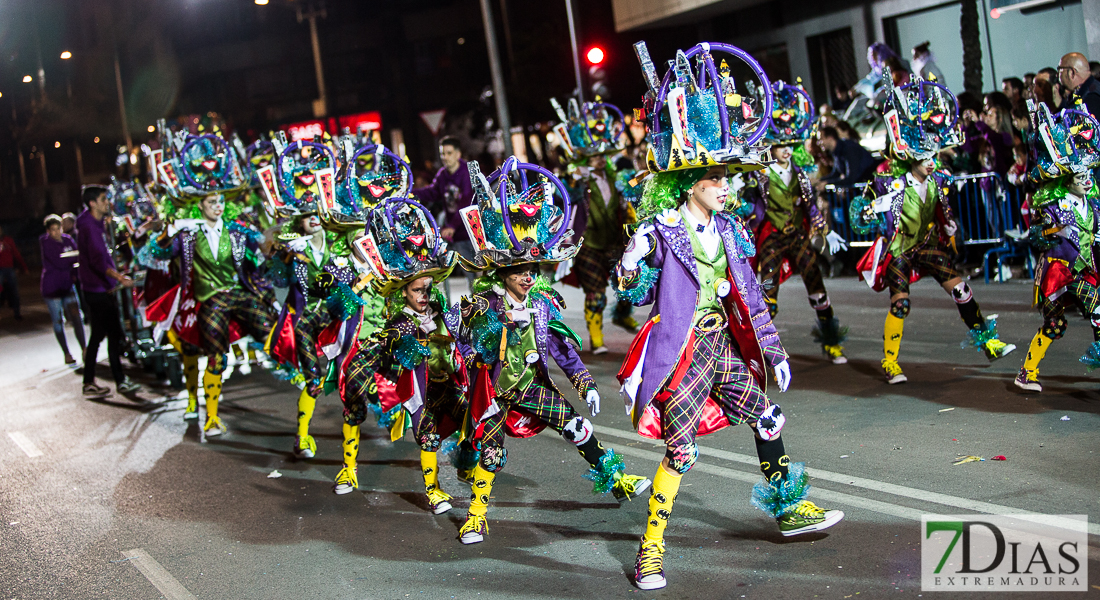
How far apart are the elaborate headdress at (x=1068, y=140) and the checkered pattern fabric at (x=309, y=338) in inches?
204

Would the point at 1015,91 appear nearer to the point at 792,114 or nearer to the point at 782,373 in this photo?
→ the point at 792,114

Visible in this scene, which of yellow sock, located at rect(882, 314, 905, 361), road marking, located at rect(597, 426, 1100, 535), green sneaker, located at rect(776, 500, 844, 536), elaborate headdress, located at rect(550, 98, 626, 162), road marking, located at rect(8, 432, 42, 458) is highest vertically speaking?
elaborate headdress, located at rect(550, 98, 626, 162)

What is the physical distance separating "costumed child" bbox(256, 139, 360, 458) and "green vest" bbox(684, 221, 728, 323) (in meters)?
3.18

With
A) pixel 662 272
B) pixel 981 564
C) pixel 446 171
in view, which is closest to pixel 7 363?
pixel 446 171

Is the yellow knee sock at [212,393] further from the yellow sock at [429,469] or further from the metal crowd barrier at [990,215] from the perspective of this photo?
the metal crowd barrier at [990,215]

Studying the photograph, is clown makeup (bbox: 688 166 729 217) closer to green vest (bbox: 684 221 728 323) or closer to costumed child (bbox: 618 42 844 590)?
costumed child (bbox: 618 42 844 590)

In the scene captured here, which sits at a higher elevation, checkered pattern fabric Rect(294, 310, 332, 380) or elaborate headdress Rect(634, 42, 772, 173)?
elaborate headdress Rect(634, 42, 772, 173)

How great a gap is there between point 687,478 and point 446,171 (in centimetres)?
635

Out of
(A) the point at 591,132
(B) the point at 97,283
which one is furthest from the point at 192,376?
(A) the point at 591,132

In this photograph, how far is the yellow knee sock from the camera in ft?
29.2

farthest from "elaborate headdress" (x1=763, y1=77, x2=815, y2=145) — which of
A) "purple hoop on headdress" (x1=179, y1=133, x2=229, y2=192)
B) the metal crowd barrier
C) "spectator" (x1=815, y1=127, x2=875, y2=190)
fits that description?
"purple hoop on headdress" (x1=179, y1=133, x2=229, y2=192)

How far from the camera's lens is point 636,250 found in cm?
472

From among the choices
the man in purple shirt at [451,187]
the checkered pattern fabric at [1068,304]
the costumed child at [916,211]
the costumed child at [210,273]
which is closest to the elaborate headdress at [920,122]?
the costumed child at [916,211]

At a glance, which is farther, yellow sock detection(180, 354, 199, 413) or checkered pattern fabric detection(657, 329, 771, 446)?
yellow sock detection(180, 354, 199, 413)
